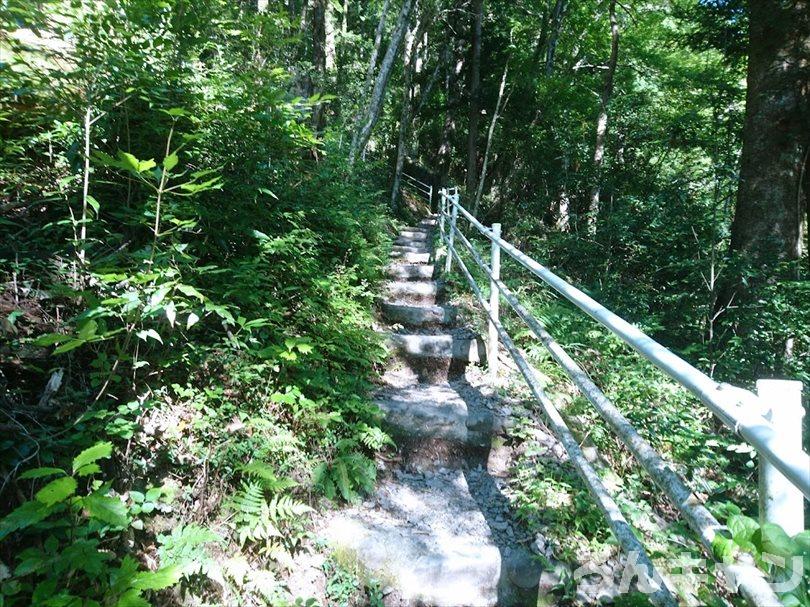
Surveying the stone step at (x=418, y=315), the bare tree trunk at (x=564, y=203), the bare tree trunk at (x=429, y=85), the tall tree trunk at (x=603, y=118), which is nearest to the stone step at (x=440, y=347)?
the stone step at (x=418, y=315)

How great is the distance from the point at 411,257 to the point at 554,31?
10276 millimetres

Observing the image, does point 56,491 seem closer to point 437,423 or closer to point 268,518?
point 268,518

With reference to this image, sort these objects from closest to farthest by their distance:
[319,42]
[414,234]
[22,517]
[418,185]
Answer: [22,517]
[319,42]
[414,234]
[418,185]

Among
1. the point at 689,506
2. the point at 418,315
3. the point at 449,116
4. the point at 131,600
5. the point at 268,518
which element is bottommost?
the point at 268,518

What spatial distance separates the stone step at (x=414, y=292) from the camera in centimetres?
549

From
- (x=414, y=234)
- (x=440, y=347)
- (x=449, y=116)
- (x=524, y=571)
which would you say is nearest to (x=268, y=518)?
(x=524, y=571)

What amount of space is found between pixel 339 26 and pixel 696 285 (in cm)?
1486

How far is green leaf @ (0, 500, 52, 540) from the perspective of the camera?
1438 mm

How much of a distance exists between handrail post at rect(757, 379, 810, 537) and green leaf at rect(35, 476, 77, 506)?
207 cm

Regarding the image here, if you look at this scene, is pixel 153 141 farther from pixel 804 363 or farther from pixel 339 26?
pixel 339 26

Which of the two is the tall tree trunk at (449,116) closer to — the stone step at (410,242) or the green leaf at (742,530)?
the stone step at (410,242)

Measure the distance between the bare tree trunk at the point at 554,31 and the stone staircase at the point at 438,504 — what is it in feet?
41.3

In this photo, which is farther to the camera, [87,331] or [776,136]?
[776,136]

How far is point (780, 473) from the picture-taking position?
88 centimetres
